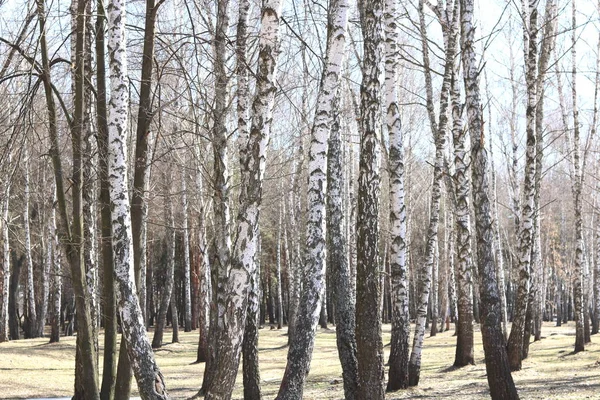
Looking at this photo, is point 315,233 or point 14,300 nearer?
point 315,233

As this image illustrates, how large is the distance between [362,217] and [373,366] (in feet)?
5.62

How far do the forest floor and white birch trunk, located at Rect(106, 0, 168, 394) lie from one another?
4388 mm

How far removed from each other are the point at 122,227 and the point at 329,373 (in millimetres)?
9092

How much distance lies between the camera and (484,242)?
28.6ft

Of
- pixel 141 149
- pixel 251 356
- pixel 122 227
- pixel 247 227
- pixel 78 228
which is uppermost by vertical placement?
pixel 141 149

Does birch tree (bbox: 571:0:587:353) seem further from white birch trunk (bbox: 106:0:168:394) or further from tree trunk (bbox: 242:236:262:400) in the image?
white birch trunk (bbox: 106:0:168:394)

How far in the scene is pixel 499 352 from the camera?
333 inches

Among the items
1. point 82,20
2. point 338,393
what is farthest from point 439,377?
point 82,20

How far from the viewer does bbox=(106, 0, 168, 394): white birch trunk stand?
25.7 ft

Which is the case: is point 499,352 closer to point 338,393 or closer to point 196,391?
point 338,393

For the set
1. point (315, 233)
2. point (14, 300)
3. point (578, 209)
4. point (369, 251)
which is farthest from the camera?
point (14, 300)

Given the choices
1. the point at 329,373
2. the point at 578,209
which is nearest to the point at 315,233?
the point at 329,373

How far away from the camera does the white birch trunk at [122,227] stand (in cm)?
782

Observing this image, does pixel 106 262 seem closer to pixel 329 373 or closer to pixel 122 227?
pixel 122 227
